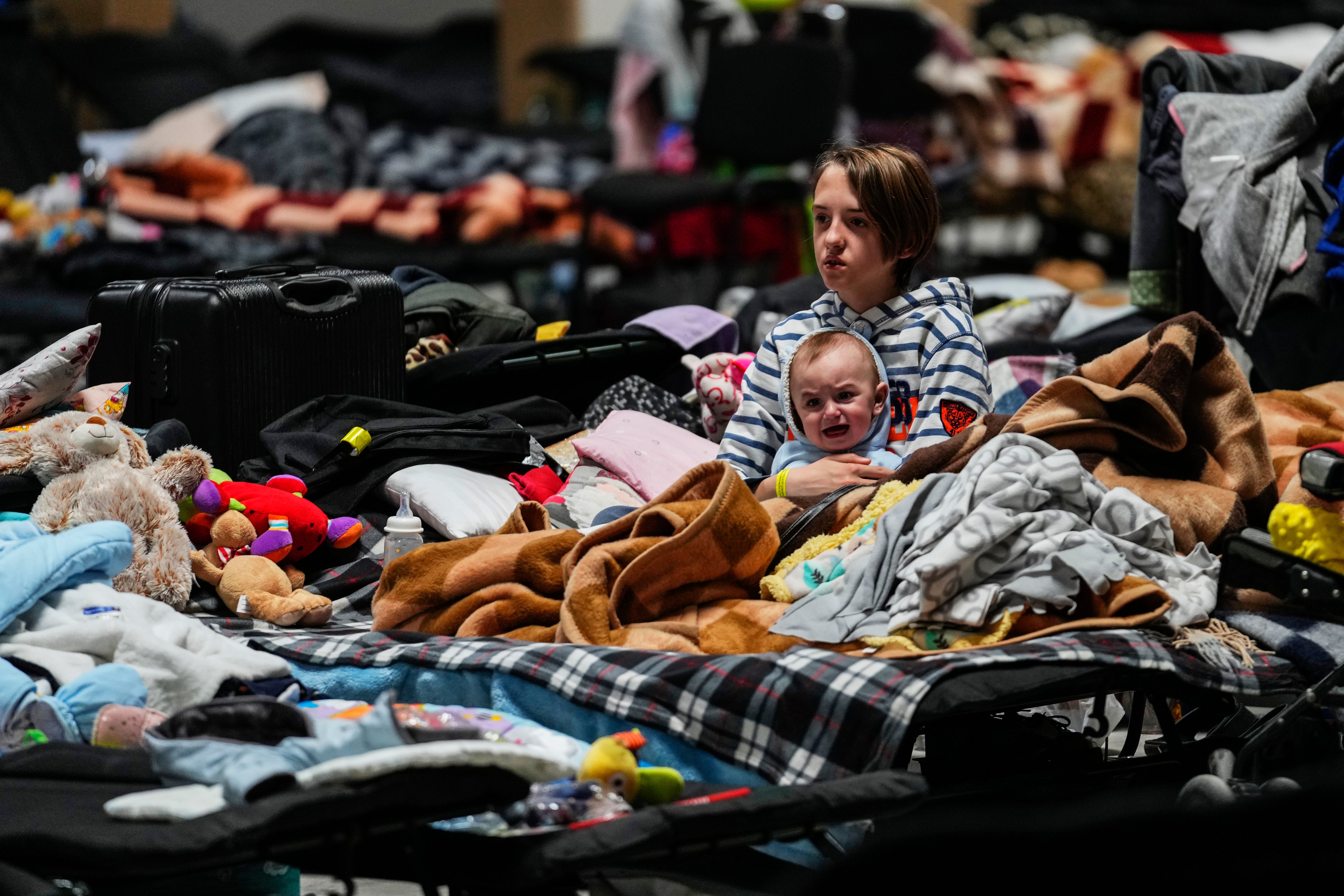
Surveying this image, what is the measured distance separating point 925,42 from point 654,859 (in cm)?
622

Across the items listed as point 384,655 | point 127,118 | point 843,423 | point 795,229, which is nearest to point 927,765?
point 843,423

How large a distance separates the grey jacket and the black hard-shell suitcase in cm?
176

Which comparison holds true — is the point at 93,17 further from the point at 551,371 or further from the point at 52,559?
the point at 52,559

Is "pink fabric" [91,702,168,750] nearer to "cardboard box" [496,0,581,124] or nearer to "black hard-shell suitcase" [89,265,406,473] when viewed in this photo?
"black hard-shell suitcase" [89,265,406,473]

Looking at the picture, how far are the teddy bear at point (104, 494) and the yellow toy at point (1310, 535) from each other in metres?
1.61

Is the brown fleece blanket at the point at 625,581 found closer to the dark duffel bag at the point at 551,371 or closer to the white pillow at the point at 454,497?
the white pillow at the point at 454,497

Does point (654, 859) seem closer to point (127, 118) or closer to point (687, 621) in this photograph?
point (687, 621)

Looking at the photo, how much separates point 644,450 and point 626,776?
112 centimetres

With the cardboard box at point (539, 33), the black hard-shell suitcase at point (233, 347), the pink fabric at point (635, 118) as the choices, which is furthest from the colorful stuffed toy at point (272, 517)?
the cardboard box at point (539, 33)

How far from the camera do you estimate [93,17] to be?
8.84 m

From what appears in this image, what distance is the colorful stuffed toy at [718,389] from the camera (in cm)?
306

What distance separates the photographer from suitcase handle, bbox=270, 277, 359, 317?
3006 mm

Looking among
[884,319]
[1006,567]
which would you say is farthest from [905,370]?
[1006,567]

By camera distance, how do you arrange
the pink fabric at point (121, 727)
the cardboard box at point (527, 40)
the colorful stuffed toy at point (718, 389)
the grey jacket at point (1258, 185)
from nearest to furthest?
the pink fabric at point (121, 727)
the colorful stuffed toy at point (718, 389)
the grey jacket at point (1258, 185)
the cardboard box at point (527, 40)
